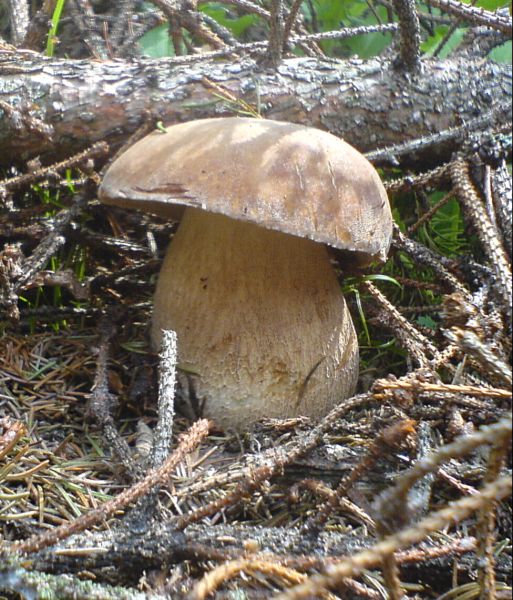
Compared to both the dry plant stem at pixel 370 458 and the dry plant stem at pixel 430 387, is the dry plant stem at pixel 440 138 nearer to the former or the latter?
the dry plant stem at pixel 430 387

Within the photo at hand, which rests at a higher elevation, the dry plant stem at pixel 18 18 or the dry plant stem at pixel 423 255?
the dry plant stem at pixel 18 18

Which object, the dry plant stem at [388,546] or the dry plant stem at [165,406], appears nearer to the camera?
the dry plant stem at [388,546]

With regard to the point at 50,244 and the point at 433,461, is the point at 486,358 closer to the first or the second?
the point at 433,461

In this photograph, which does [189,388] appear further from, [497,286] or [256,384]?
[497,286]

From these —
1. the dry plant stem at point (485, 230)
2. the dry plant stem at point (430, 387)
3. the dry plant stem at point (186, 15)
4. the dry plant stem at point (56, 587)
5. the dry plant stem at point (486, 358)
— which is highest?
the dry plant stem at point (186, 15)

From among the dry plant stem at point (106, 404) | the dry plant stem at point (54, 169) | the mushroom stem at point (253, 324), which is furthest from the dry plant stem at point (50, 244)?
the mushroom stem at point (253, 324)

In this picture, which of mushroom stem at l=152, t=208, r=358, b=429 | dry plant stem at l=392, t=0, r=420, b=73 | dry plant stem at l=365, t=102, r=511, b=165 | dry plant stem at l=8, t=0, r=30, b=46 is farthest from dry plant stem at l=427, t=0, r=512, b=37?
dry plant stem at l=8, t=0, r=30, b=46

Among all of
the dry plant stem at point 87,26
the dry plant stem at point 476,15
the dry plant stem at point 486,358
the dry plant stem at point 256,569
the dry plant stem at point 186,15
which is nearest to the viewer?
the dry plant stem at point 256,569

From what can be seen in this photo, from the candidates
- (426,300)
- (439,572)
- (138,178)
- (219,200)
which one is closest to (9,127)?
(138,178)

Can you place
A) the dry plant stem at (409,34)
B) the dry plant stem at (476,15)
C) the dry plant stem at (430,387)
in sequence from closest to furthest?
the dry plant stem at (430,387)
the dry plant stem at (476,15)
the dry plant stem at (409,34)
